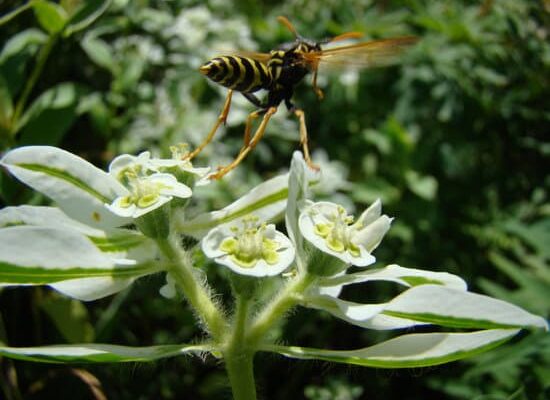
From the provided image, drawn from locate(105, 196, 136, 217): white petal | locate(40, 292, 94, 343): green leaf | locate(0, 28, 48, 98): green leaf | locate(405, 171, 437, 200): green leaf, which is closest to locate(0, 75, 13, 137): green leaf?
locate(0, 28, 48, 98): green leaf

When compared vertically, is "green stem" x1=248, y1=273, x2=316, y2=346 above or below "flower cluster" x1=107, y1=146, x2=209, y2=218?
below

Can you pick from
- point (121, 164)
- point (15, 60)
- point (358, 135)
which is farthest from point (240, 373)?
point (358, 135)

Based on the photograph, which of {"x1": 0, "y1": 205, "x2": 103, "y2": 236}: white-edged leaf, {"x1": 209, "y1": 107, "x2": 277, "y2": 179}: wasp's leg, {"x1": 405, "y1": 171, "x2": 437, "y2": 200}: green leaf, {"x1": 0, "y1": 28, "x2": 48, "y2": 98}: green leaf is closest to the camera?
{"x1": 0, "y1": 205, "x2": 103, "y2": 236}: white-edged leaf

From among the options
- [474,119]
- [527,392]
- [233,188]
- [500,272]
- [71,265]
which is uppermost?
[474,119]

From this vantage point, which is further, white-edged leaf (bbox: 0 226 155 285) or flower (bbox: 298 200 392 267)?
flower (bbox: 298 200 392 267)

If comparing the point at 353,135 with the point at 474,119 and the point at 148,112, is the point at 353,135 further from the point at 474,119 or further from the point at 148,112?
the point at 148,112

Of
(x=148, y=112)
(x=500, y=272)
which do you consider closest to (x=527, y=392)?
(x=500, y=272)

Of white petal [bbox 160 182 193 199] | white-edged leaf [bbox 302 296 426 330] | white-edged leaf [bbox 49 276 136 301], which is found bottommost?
white-edged leaf [bbox 302 296 426 330]

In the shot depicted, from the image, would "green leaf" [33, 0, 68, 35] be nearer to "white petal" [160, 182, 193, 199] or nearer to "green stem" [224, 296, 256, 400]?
"white petal" [160, 182, 193, 199]
